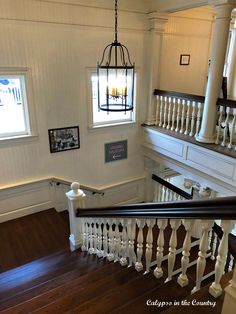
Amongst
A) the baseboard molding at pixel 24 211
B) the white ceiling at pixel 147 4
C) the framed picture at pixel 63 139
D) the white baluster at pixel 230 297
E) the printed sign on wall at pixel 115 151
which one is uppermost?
the white ceiling at pixel 147 4

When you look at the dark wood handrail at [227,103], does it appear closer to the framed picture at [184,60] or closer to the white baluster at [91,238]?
the framed picture at [184,60]

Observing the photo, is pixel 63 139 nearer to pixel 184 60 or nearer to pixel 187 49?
pixel 184 60

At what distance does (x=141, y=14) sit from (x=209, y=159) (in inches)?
108

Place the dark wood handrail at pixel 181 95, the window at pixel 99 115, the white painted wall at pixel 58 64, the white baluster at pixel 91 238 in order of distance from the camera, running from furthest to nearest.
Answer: the window at pixel 99 115 < the dark wood handrail at pixel 181 95 < the white painted wall at pixel 58 64 < the white baluster at pixel 91 238

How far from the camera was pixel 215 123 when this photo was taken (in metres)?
3.79

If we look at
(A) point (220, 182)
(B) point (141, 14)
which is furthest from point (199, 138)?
(B) point (141, 14)

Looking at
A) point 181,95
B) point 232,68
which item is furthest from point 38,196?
point 232,68

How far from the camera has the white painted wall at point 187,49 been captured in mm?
4793

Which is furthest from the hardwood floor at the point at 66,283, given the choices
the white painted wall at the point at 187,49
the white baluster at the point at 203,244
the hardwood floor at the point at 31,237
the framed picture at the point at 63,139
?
the white painted wall at the point at 187,49

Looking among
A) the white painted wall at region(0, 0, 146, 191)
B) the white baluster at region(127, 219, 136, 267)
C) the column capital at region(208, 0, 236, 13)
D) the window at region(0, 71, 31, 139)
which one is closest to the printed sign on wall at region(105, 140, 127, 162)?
the white painted wall at region(0, 0, 146, 191)

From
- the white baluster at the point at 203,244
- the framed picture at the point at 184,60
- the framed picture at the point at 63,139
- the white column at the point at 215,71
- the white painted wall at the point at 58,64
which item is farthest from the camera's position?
the framed picture at the point at 184,60

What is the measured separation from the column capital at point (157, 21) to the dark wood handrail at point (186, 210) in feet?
12.0

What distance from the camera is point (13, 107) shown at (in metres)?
3.79

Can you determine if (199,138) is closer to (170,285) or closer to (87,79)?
(87,79)
